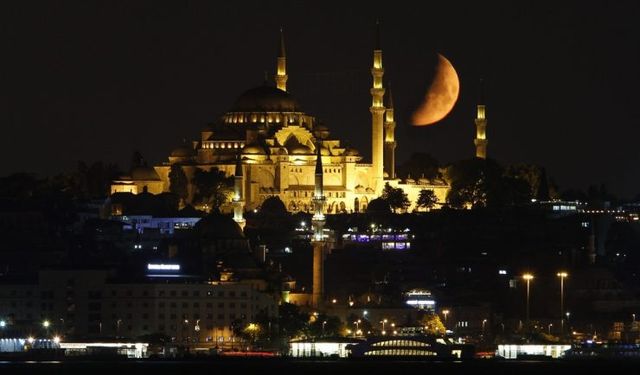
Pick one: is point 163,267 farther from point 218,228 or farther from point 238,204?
point 238,204

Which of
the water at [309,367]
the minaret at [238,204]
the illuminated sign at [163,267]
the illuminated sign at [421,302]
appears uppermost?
the minaret at [238,204]

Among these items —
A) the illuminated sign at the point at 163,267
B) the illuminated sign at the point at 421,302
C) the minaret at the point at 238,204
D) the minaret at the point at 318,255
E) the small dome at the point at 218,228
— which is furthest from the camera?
the minaret at the point at 238,204

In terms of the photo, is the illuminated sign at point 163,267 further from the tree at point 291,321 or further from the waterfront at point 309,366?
the waterfront at point 309,366

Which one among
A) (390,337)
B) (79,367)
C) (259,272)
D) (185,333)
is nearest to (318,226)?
(259,272)

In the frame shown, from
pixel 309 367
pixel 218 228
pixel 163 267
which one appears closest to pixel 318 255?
pixel 163 267

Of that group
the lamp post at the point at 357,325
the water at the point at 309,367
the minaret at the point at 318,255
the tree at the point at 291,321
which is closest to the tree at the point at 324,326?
the tree at the point at 291,321
